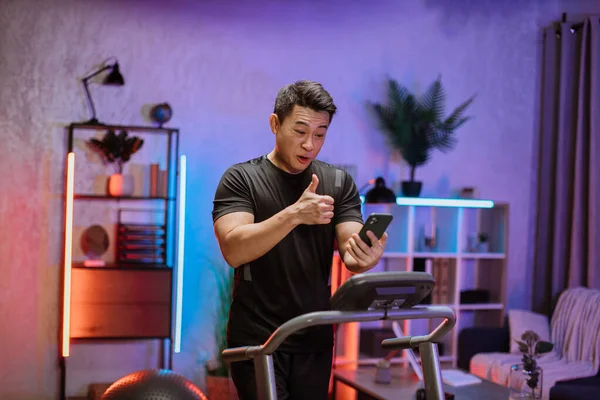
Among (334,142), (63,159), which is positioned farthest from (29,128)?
(334,142)

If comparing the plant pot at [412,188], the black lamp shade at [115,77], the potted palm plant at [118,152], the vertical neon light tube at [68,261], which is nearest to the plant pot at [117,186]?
the potted palm plant at [118,152]

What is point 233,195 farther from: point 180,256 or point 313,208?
point 180,256

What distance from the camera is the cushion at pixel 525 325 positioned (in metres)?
5.18

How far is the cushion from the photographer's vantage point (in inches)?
204

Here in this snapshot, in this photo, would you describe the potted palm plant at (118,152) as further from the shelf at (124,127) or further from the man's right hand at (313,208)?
the man's right hand at (313,208)

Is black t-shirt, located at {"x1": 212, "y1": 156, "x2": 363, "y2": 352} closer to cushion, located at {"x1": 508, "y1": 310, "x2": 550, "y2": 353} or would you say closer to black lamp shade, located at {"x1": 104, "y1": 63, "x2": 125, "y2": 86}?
black lamp shade, located at {"x1": 104, "y1": 63, "x2": 125, "y2": 86}

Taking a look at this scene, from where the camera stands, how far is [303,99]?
219 centimetres

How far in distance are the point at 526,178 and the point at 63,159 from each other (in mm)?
3462

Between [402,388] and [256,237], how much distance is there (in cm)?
238

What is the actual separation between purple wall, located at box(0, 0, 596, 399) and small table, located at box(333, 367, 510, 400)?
4.15ft

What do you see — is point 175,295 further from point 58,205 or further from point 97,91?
point 97,91

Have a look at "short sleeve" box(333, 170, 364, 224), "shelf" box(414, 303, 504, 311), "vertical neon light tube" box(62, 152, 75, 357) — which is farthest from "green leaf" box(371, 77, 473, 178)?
"short sleeve" box(333, 170, 364, 224)

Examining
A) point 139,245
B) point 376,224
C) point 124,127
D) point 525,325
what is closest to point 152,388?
point 376,224

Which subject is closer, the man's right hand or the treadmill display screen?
the treadmill display screen
